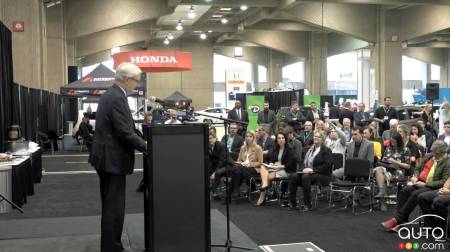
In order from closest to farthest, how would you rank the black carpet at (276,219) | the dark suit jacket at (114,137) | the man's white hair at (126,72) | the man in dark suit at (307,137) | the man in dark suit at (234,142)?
the dark suit jacket at (114,137)
the man's white hair at (126,72)
the black carpet at (276,219)
the man in dark suit at (234,142)
the man in dark suit at (307,137)

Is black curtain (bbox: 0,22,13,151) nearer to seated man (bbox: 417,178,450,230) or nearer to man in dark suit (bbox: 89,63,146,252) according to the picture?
man in dark suit (bbox: 89,63,146,252)

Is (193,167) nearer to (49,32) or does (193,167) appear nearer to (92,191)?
(92,191)

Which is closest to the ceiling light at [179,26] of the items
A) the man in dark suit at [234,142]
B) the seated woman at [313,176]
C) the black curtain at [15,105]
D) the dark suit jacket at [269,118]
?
the dark suit jacket at [269,118]

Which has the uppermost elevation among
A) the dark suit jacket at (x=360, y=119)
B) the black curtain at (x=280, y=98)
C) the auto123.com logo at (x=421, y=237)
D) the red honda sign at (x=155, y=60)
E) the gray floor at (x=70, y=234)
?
the red honda sign at (x=155, y=60)

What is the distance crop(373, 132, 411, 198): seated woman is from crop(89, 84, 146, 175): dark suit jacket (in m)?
4.09

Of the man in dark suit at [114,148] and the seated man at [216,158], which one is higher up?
the man in dark suit at [114,148]

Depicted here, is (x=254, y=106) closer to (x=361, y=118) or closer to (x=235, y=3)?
(x=361, y=118)

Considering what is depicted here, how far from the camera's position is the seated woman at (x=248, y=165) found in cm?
756

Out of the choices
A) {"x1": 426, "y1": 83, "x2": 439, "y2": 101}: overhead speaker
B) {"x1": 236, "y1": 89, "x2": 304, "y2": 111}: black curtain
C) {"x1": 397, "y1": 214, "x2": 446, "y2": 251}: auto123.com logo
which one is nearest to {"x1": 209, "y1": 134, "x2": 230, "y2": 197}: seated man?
{"x1": 397, "y1": 214, "x2": 446, "y2": 251}: auto123.com logo

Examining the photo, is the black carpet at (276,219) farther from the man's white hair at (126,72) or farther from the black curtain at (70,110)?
the black curtain at (70,110)

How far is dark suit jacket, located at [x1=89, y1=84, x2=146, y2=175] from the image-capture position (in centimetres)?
368

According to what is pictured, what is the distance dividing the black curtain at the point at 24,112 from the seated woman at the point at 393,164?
6973mm

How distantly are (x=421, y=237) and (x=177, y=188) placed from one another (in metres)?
2.71

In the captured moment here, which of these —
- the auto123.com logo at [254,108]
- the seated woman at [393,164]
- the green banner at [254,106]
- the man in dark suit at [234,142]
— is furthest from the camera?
the auto123.com logo at [254,108]
